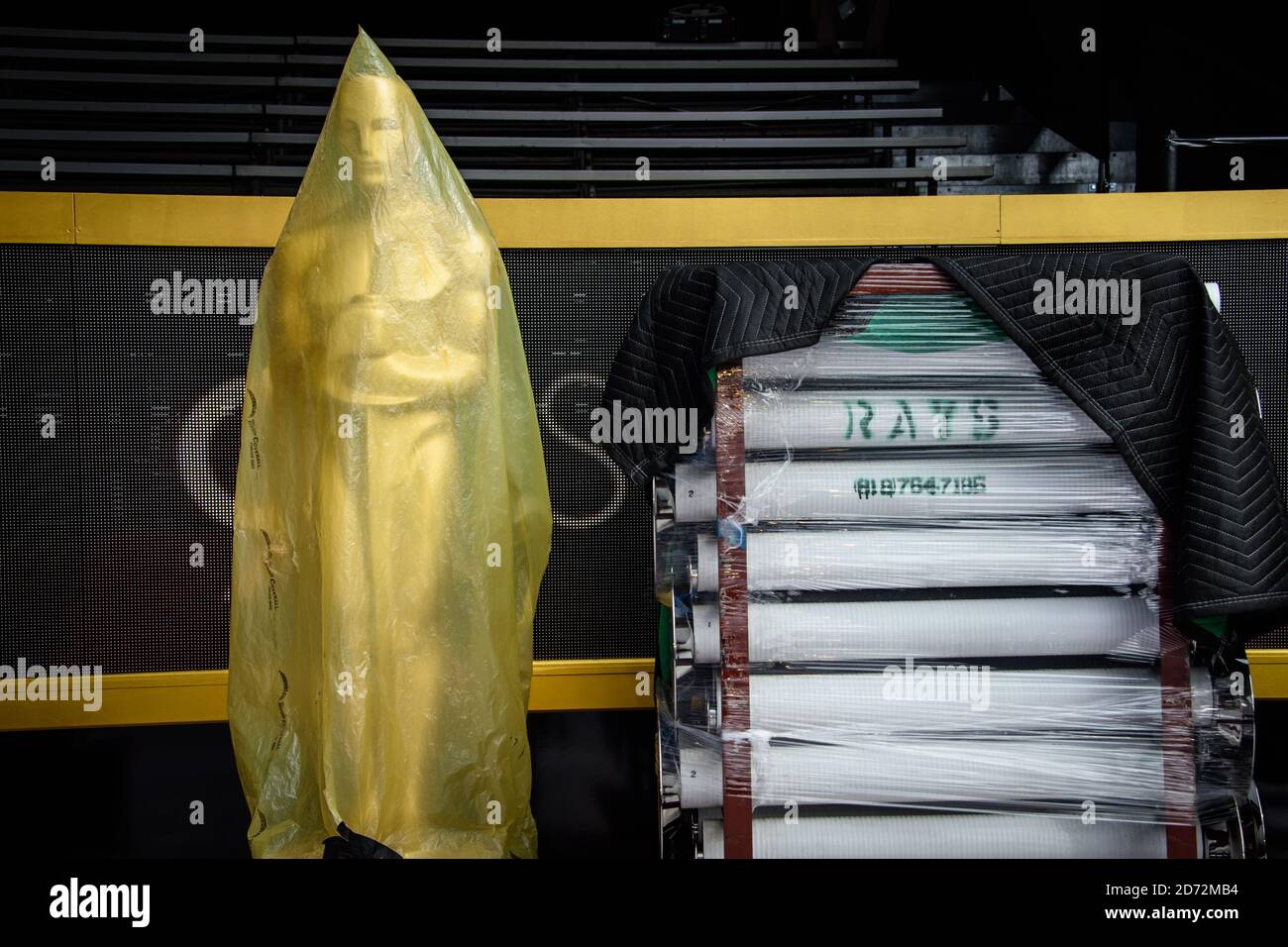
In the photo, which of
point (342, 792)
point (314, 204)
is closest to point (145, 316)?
point (314, 204)

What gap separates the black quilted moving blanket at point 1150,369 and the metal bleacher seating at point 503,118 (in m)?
1.54

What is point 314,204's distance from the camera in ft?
5.29

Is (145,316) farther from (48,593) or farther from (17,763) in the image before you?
(17,763)

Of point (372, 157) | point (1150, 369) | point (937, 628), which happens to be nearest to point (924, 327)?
point (1150, 369)

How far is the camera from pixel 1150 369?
5.17 ft

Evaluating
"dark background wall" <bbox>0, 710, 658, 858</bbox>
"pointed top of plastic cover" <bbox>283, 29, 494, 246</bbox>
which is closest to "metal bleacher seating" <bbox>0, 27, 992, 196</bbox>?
"pointed top of plastic cover" <bbox>283, 29, 494, 246</bbox>

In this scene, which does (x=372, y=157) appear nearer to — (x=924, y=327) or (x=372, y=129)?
(x=372, y=129)

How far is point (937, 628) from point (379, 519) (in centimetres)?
110

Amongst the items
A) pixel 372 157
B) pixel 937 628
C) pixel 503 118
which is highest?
pixel 503 118

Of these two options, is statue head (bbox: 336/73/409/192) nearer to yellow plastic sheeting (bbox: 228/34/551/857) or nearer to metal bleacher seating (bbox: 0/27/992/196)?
yellow plastic sheeting (bbox: 228/34/551/857)

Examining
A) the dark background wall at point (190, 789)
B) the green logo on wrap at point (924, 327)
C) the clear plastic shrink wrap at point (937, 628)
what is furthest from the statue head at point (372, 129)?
the dark background wall at point (190, 789)

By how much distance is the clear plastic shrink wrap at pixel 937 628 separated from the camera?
5.38ft

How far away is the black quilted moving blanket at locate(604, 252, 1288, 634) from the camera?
1.49m

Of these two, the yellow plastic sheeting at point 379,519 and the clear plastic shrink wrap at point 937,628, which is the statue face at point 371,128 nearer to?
the yellow plastic sheeting at point 379,519
